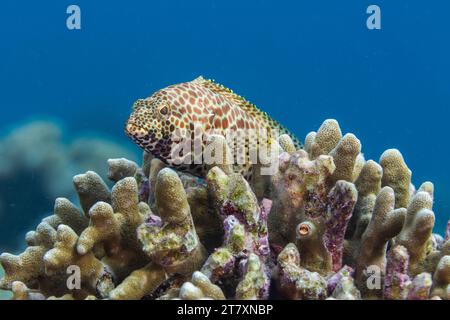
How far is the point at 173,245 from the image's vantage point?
314 centimetres

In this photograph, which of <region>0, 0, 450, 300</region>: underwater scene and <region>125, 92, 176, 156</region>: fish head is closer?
<region>0, 0, 450, 300</region>: underwater scene

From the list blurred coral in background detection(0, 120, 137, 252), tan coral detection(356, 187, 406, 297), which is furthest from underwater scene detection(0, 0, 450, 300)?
blurred coral in background detection(0, 120, 137, 252)

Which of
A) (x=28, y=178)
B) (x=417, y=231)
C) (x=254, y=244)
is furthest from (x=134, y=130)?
(x=28, y=178)

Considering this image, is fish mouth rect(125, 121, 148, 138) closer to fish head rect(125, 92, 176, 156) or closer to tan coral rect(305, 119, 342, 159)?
fish head rect(125, 92, 176, 156)

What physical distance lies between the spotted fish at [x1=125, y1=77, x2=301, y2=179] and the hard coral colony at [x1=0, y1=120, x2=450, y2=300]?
2.92 feet

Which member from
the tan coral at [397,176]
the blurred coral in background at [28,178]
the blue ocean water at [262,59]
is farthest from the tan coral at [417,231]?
the blue ocean water at [262,59]

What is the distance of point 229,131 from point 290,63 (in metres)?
113

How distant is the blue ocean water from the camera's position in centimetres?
8400

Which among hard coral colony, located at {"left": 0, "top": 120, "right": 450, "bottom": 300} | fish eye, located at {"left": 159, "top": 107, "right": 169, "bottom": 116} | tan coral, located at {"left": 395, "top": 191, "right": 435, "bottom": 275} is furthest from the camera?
fish eye, located at {"left": 159, "top": 107, "right": 169, "bottom": 116}

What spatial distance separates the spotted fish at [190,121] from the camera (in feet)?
14.3

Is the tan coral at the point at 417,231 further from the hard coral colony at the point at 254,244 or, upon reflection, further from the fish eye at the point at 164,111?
the fish eye at the point at 164,111

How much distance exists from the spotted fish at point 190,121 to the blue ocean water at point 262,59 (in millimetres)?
76897

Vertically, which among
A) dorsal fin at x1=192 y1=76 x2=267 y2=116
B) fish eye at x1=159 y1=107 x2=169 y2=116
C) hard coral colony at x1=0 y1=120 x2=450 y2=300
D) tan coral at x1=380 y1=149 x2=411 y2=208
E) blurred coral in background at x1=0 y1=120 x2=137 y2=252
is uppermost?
dorsal fin at x1=192 y1=76 x2=267 y2=116

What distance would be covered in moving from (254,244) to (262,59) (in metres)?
113
